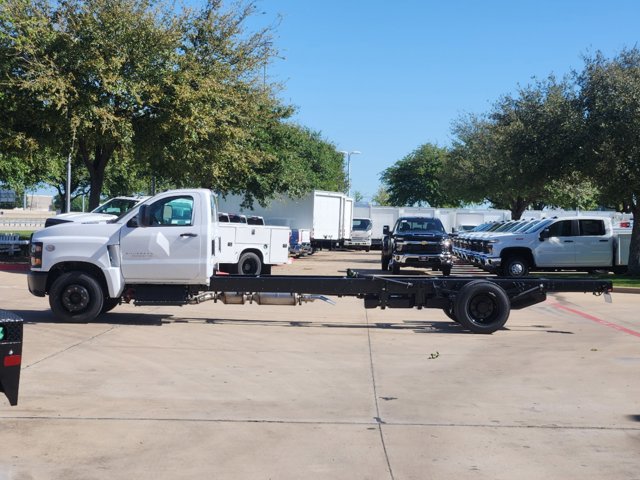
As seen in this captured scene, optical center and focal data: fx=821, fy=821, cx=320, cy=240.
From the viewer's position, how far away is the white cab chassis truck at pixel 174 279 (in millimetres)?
13102

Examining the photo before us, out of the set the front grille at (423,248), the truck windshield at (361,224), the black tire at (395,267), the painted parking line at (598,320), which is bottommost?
the painted parking line at (598,320)

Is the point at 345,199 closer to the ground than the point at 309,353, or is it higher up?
higher up

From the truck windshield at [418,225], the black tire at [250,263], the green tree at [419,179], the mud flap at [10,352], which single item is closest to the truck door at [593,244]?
the truck windshield at [418,225]

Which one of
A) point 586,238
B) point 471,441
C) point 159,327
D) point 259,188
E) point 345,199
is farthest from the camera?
point 345,199

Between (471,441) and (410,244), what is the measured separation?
18536 mm

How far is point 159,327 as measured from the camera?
13445 millimetres

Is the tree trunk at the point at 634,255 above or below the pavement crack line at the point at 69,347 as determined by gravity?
above

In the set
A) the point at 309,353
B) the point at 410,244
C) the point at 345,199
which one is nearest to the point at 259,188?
the point at 345,199

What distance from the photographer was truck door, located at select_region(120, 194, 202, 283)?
13.1 meters

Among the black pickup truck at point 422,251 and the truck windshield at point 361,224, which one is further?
the truck windshield at point 361,224

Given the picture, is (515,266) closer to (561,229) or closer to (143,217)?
(561,229)

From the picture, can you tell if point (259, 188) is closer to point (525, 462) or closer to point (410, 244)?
point (410, 244)

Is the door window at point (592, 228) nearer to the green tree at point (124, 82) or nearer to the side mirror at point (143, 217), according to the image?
the green tree at point (124, 82)

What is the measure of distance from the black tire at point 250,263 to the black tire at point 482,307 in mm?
10203
